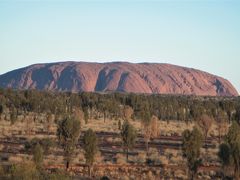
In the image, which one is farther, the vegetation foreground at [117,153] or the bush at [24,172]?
the vegetation foreground at [117,153]

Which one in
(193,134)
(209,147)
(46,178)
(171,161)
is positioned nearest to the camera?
(46,178)

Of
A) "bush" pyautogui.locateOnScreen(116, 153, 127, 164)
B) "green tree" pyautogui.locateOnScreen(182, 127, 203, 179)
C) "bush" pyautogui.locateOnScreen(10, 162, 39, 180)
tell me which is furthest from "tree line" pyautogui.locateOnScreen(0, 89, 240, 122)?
"bush" pyautogui.locateOnScreen(10, 162, 39, 180)

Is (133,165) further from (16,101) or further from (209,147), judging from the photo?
(16,101)

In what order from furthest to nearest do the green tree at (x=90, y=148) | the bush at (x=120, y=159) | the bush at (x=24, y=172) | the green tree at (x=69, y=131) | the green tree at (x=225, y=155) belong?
the bush at (x=120, y=159)
the green tree at (x=69, y=131)
the green tree at (x=90, y=148)
the green tree at (x=225, y=155)
the bush at (x=24, y=172)

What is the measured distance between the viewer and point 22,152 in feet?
129

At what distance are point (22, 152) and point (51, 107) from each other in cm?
3802

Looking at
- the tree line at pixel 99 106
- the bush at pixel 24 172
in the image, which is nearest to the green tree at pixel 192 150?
the bush at pixel 24 172

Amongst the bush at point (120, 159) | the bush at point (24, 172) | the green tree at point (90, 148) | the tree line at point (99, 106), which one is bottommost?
the tree line at point (99, 106)

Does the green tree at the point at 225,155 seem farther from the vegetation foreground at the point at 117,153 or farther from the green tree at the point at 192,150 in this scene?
the green tree at the point at 192,150

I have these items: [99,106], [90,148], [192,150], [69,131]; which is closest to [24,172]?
[90,148]

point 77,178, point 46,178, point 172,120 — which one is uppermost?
point 46,178

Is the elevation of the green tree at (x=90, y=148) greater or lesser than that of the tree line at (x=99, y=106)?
greater

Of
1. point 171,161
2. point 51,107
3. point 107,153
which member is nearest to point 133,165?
point 171,161

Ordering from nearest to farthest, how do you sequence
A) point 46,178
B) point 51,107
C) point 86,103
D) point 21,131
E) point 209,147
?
point 46,178 < point 209,147 < point 21,131 < point 51,107 < point 86,103
